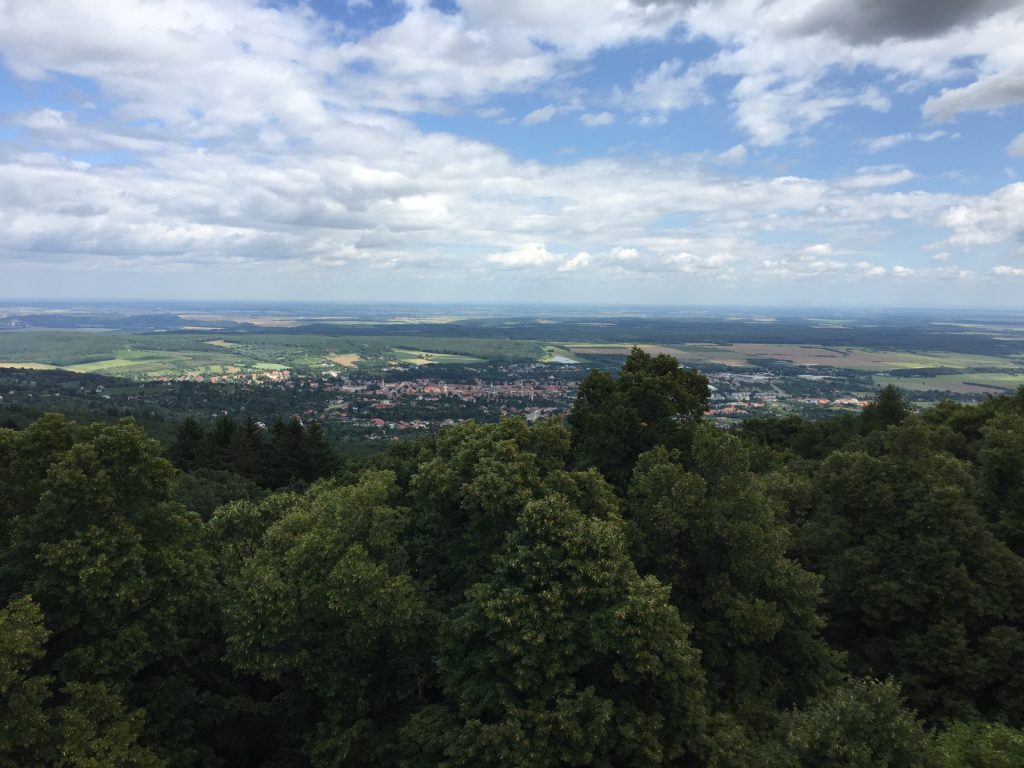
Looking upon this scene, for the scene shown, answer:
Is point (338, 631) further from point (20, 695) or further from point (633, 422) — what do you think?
point (633, 422)

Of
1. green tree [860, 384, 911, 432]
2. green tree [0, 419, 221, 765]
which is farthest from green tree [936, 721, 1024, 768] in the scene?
green tree [860, 384, 911, 432]

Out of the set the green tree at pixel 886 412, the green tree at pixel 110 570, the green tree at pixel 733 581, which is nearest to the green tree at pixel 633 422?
the green tree at pixel 733 581

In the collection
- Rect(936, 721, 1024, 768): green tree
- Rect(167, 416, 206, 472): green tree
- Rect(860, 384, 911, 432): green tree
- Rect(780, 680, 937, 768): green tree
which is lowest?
Rect(167, 416, 206, 472): green tree

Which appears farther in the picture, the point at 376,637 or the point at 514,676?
the point at 376,637

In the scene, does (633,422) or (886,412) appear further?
(886,412)

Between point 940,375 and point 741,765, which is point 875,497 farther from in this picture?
point 940,375

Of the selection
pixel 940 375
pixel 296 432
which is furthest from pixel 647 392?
pixel 940 375

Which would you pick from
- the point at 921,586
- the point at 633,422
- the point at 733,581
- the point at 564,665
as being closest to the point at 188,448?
the point at 633,422

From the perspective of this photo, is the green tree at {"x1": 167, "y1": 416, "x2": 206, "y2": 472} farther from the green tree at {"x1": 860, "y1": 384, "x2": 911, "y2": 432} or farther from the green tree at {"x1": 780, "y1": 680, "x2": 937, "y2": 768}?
the green tree at {"x1": 860, "y1": 384, "x2": 911, "y2": 432}

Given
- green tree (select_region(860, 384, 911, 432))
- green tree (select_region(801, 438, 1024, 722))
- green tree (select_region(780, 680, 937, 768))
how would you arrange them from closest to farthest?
green tree (select_region(780, 680, 937, 768)) < green tree (select_region(801, 438, 1024, 722)) < green tree (select_region(860, 384, 911, 432))
